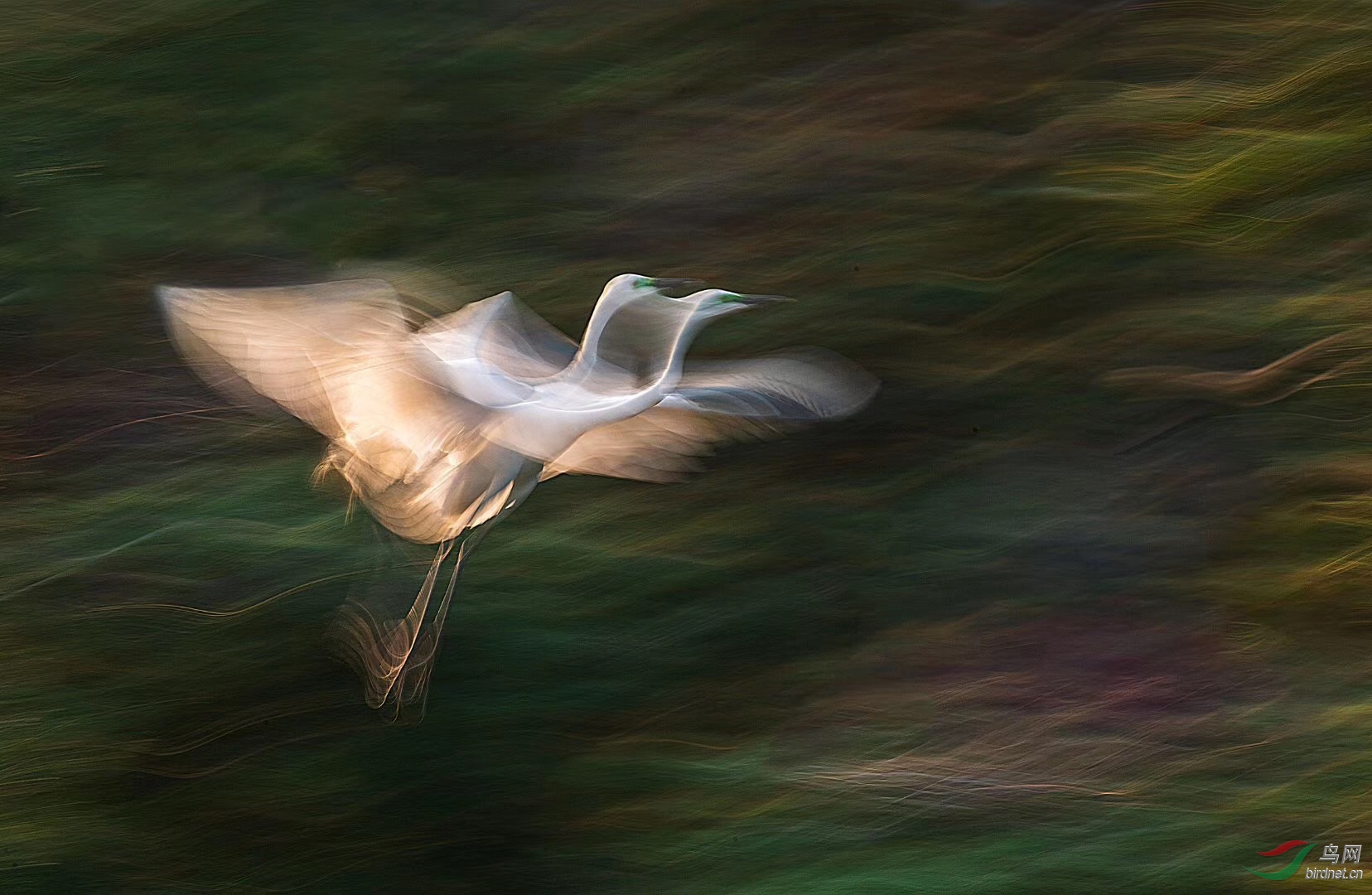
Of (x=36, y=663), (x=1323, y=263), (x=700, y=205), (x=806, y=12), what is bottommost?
(x=36, y=663)

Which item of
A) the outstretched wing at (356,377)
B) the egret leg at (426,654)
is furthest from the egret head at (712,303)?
the egret leg at (426,654)

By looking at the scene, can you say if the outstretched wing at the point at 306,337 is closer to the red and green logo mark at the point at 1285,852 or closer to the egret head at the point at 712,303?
the egret head at the point at 712,303

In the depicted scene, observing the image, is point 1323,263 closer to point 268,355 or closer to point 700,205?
point 700,205

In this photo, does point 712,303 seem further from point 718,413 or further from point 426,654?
point 426,654

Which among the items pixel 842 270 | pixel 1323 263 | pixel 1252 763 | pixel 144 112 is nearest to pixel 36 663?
pixel 144 112

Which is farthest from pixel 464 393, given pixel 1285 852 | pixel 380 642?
pixel 1285 852
